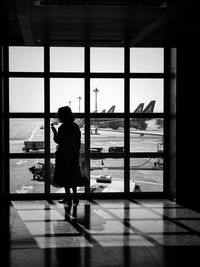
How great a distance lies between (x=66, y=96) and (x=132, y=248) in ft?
14.3

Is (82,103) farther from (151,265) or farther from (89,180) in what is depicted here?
(151,265)

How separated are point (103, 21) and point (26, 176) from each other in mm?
4061

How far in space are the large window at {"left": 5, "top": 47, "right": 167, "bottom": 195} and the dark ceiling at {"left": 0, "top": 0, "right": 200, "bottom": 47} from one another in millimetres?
769

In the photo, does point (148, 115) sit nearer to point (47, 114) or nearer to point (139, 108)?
point (139, 108)

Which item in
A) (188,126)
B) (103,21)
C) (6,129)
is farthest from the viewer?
(6,129)

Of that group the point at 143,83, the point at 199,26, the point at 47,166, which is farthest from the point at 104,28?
the point at 47,166

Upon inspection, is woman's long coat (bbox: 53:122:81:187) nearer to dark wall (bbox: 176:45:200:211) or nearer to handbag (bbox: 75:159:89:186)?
handbag (bbox: 75:159:89:186)

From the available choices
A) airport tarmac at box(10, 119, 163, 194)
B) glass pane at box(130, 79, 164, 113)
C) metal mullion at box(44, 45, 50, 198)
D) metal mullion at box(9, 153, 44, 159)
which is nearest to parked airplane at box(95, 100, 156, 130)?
glass pane at box(130, 79, 164, 113)

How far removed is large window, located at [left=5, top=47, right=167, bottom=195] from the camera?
9.12 meters

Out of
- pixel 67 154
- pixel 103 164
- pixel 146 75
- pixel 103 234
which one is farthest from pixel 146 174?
pixel 103 234

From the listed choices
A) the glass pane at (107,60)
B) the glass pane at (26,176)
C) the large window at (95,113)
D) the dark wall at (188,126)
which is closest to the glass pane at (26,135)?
the large window at (95,113)

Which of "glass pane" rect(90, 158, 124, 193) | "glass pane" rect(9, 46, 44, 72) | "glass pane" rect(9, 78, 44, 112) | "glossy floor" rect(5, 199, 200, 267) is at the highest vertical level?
"glass pane" rect(9, 46, 44, 72)

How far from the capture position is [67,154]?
815cm

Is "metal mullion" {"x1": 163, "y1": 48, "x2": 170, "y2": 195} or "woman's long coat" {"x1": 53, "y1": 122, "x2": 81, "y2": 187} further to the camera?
"metal mullion" {"x1": 163, "y1": 48, "x2": 170, "y2": 195}
